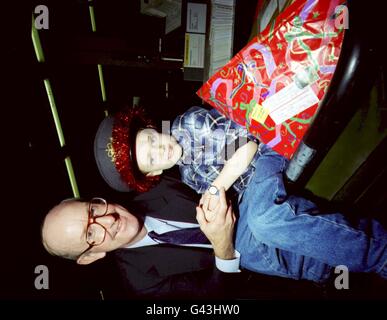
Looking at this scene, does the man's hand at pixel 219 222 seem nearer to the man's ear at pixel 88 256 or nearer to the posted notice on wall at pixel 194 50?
the man's ear at pixel 88 256

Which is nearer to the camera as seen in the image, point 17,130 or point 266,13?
point 266,13

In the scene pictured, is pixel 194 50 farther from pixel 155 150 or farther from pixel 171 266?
pixel 171 266

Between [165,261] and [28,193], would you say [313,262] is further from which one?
[28,193]

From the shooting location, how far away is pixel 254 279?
163 cm

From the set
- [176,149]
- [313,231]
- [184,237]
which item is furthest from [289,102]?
[184,237]

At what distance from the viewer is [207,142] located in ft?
4.44

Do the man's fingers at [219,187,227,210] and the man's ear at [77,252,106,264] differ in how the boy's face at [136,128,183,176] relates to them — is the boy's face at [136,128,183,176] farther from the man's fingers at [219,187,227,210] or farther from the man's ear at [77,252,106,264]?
the man's ear at [77,252,106,264]

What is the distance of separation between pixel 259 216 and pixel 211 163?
2.31 feet

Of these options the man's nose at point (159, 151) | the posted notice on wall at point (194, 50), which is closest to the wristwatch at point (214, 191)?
the man's nose at point (159, 151)

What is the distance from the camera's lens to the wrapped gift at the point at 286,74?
2.41 ft

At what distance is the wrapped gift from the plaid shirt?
29 centimetres

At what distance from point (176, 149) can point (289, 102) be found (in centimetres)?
67

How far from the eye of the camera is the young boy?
3.89ft
